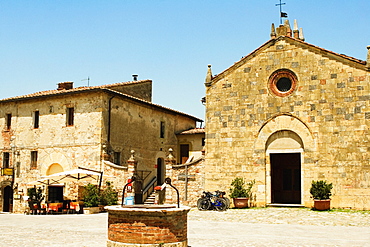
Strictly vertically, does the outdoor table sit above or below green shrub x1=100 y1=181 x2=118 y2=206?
below

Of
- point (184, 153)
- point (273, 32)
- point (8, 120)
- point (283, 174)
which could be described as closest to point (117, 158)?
point (184, 153)

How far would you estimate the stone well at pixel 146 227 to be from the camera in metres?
8.55

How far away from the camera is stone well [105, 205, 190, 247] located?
855cm

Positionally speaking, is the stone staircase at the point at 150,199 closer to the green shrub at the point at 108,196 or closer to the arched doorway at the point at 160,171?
the green shrub at the point at 108,196

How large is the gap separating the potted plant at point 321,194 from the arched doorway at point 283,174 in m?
2.57

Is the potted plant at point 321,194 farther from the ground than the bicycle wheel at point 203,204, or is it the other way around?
the potted plant at point 321,194

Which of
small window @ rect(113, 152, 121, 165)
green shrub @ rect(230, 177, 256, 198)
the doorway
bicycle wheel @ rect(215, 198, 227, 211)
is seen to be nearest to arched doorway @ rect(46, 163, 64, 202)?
small window @ rect(113, 152, 121, 165)

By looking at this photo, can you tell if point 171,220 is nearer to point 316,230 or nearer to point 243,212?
point 316,230

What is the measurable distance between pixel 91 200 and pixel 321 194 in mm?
11206

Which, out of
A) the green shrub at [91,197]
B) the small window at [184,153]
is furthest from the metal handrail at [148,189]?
the small window at [184,153]

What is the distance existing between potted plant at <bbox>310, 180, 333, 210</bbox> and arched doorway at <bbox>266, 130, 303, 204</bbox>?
257 cm

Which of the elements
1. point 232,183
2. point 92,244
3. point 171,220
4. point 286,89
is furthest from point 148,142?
point 171,220

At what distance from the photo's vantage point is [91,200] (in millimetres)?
21719

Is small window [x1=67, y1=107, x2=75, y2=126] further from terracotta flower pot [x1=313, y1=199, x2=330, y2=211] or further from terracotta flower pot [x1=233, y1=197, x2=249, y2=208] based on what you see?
terracotta flower pot [x1=313, y1=199, x2=330, y2=211]
